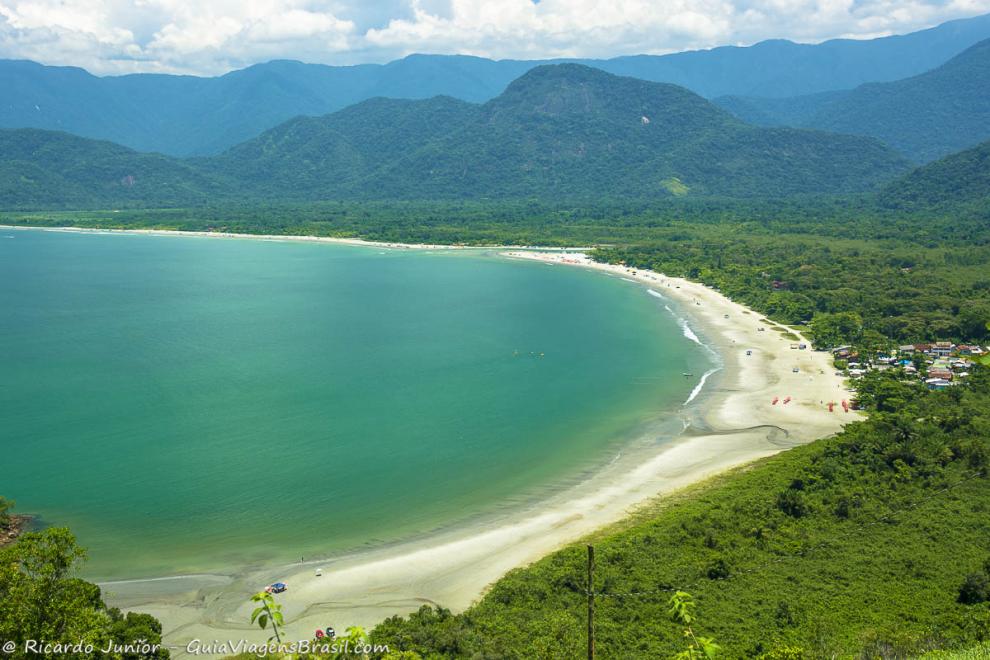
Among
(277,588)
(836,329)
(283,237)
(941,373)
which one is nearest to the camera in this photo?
(277,588)

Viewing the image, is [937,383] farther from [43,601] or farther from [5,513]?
[5,513]

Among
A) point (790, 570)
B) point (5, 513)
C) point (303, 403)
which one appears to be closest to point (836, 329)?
point (303, 403)

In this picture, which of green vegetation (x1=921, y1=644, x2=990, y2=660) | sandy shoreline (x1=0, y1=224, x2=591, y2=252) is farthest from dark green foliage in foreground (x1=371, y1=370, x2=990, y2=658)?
sandy shoreline (x1=0, y1=224, x2=591, y2=252)

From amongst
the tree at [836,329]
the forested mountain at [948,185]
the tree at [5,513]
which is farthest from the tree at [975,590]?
the forested mountain at [948,185]

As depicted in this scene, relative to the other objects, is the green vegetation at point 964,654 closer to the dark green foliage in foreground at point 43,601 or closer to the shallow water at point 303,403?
the dark green foliage in foreground at point 43,601

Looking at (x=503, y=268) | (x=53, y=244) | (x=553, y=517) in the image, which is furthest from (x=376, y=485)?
(x=53, y=244)

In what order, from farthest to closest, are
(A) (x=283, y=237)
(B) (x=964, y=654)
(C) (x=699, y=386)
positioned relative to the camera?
(A) (x=283, y=237) → (C) (x=699, y=386) → (B) (x=964, y=654)

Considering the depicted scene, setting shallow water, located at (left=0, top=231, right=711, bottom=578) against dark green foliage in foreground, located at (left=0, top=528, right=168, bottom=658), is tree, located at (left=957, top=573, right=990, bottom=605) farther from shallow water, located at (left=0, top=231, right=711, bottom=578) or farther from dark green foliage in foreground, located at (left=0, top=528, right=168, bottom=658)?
dark green foliage in foreground, located at (left=0, top=528, right=168, bottom=658)

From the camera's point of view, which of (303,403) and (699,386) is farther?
(699,386)
